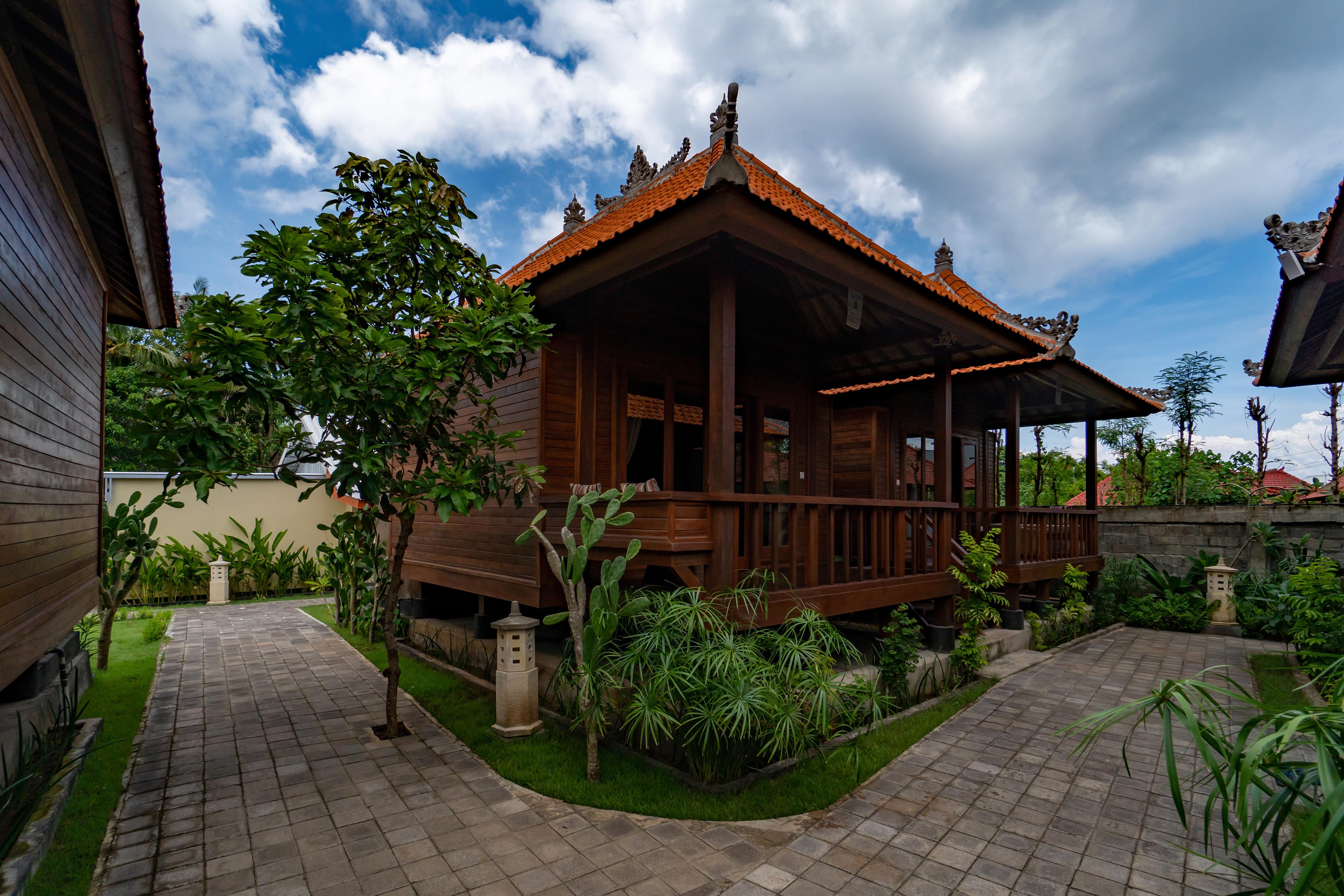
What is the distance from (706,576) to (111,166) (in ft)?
15.2

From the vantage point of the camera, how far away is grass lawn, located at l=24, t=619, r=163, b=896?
2.98 meters

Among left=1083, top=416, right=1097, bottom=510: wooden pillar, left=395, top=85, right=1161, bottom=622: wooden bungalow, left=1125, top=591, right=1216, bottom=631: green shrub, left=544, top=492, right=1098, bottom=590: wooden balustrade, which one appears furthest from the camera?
Answer: left=1083, top=416, right=1097, bottom=510: wooden pillar

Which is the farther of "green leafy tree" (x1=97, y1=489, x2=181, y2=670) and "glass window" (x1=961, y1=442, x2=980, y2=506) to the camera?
"glass window" (x1=961, y1=442, x2=980, y2=506)

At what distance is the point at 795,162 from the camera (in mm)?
32375

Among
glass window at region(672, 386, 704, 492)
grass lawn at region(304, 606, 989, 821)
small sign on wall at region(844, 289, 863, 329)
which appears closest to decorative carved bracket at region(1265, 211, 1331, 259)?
small sign on wall at region(844, 289, 863, 329)

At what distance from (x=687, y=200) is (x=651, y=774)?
3.78m

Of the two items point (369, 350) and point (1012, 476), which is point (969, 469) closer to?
point (1012, 476)

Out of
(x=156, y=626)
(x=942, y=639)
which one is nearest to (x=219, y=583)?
(x=156, y=626)

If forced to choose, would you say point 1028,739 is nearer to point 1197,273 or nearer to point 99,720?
point 99,720

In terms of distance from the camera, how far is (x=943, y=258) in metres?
9.74

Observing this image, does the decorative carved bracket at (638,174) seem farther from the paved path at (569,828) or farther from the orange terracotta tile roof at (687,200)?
the paved path at (569,828)

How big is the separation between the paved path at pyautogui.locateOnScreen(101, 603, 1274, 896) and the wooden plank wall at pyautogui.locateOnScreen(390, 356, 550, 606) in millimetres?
1472

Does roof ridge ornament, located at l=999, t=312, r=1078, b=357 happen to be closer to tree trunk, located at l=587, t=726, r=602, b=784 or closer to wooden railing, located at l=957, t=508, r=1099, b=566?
wooden railing, located at l=957, t=508, r=1099, b=566

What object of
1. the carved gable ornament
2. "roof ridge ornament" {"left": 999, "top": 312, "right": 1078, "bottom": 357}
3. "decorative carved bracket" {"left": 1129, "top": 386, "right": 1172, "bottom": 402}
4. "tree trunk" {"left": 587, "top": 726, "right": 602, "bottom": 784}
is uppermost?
"roof ridge ornament" {"left": 999, "top": 312, "right": 1078, "bottom": 357}
